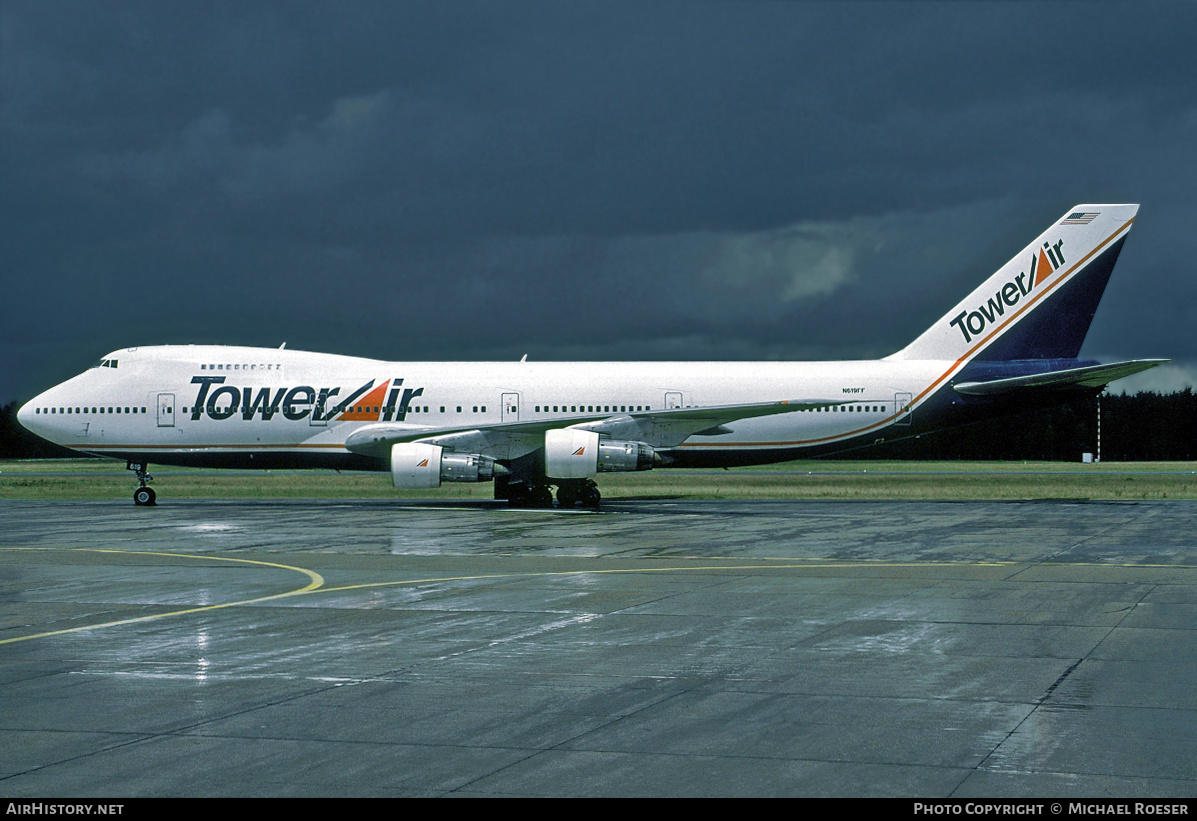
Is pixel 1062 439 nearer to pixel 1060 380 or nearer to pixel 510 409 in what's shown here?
pixel 1060 380

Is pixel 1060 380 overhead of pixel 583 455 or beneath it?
overhead

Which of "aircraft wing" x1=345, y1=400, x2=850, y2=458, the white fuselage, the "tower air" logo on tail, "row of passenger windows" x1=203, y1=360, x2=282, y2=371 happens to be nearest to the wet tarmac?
"aircraft wing" x1=345, y1=400, x2=850, y2=458

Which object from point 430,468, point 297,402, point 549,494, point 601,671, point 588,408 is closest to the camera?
point 601,671

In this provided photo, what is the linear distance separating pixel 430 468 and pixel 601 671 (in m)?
23.9

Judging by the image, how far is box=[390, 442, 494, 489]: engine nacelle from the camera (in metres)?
33.7

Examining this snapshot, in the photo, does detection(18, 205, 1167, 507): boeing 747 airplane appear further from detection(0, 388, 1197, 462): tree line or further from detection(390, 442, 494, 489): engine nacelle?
detection(0, 388, 1197, 462): tree line

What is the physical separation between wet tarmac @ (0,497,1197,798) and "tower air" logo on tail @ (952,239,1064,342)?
58.8 feet

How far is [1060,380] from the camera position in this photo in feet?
120

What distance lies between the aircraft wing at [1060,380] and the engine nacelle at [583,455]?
39.9 feet

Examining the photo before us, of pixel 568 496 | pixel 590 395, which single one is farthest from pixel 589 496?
pixel 590 395

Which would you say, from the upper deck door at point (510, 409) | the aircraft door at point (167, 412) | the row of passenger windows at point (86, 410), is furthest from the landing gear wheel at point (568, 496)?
the row of passenger windows at point (86, 410)

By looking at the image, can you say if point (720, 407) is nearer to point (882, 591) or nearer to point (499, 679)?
point (882, 591)

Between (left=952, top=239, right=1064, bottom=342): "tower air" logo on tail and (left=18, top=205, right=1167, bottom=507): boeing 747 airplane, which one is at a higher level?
(left=952, top=239, right=1064, bottom=342): "tower air" logo on tail

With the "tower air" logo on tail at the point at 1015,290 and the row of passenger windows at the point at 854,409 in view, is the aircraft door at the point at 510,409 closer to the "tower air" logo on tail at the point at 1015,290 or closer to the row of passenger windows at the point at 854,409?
the row of passenger windows at the point at 854,409
